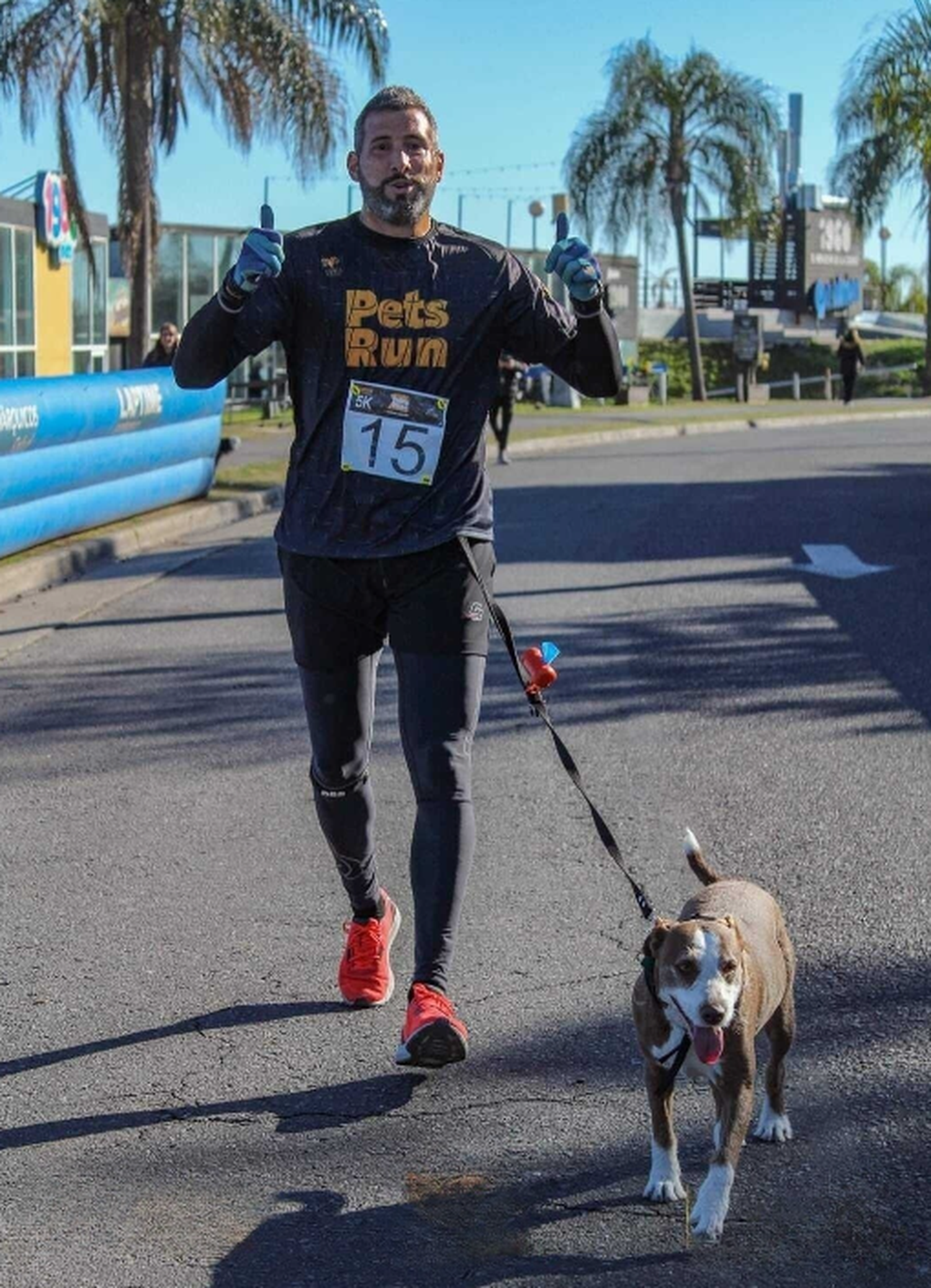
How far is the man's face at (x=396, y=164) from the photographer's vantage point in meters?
4.11

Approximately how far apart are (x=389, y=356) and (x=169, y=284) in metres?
36.8

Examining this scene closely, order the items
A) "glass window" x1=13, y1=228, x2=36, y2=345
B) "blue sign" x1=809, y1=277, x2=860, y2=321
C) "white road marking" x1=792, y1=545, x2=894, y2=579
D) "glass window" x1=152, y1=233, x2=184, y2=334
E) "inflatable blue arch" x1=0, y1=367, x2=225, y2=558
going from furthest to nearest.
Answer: "blue sign" x1=809, y1=277, x2=860, y2=321
"glass window" x1=152, y1=233, x2=184, y2=334
"glass window" x1=13, y1=228, x2=36, y2=345
"white road marking" x1=792, y1=545, x2=894, y2=579
"inflatable blue arch" x1=0, y1=367, x2=225, y2=558

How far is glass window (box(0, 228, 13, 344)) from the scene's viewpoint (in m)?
29.5

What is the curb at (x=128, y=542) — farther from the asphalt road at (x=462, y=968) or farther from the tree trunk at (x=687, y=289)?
the tree trunk at (x=687, y=289)

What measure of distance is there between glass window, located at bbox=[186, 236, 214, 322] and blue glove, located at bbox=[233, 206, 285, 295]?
36.4 meters

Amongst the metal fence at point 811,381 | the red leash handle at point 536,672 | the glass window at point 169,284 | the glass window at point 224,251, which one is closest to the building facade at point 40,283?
the glass window at point 169,284

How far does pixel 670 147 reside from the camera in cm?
4141

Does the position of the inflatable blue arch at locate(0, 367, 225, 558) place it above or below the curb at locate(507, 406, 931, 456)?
above

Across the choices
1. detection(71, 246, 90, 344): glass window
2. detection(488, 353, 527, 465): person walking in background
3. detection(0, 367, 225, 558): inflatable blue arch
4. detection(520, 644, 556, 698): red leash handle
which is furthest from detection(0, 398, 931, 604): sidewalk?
detection(520, 644, 556, 698): red leash handle

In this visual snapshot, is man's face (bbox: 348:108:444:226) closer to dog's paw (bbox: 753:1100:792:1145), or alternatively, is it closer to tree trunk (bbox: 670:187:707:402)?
dog's paw (bbox: 753:1100:792:1145)

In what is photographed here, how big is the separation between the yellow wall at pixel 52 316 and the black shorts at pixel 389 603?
89.8ft

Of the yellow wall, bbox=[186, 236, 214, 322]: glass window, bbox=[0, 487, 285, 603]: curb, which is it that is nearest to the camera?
bbox=[0, 487, 285, 603]: curb

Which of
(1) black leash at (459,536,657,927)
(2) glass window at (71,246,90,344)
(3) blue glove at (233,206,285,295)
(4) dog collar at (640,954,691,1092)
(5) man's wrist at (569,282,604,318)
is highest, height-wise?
(2) glass window at (71,246,90,344)

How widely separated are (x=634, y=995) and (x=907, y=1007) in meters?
1.29
